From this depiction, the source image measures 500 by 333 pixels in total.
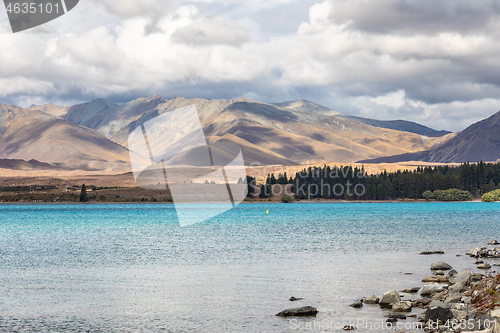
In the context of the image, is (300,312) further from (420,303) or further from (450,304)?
(450,304)

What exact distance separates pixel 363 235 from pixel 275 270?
142 feet

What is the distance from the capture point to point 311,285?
144ft

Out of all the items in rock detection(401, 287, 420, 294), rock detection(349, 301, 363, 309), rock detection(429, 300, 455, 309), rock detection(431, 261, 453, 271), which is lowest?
rock detection(431, 261, 453, 271)

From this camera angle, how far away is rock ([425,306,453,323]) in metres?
29.3

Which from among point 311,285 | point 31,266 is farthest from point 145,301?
point 31,266

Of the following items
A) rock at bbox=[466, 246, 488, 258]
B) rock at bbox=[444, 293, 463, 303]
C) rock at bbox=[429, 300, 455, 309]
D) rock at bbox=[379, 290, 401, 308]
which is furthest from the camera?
rock at bbox=[466, 246, 488, 258]

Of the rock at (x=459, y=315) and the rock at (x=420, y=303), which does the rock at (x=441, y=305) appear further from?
the rock at (x=420, y=303)

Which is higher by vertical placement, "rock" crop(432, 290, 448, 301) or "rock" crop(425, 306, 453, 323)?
"rock" crop(425, 306, 453, 323)

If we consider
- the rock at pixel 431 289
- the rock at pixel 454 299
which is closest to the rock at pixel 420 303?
the rock at pixel 454 299

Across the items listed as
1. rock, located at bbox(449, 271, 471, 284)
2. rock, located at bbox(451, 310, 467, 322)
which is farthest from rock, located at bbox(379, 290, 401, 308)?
rock, located at bbox(449, 271, 471, 284)

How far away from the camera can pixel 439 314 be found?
29.7 meters

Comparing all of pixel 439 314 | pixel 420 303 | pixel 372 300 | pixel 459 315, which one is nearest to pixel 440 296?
pixel 420 303

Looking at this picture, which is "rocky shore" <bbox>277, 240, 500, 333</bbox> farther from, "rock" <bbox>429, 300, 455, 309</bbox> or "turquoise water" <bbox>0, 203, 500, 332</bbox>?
"turquoise water" <bbox>0, 203, 500, 332</bbox>

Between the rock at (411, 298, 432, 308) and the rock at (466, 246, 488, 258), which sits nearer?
the rock at (411, 298, 432, 308)
